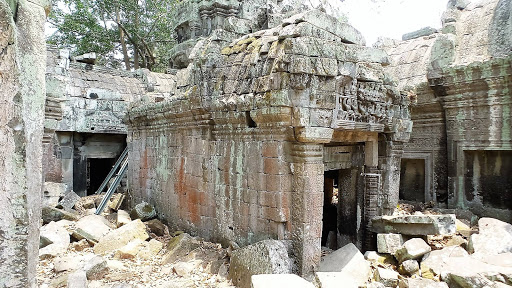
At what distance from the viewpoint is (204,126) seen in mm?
5887

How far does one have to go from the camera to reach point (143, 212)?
722 cm

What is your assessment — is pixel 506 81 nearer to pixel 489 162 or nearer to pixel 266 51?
pixel 489 162

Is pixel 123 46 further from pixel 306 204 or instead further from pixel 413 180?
pixel 306 204

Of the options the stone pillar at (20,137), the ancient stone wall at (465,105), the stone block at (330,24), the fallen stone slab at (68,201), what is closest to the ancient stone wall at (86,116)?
the fallen stone slab at (68,201)

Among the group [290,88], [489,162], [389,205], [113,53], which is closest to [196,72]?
[290,88]

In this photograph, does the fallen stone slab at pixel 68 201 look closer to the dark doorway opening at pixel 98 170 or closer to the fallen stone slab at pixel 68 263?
the fallen stone slab at pixel 68 263

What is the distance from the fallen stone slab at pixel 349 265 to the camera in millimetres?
4770

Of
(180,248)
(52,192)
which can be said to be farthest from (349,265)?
(52,192)

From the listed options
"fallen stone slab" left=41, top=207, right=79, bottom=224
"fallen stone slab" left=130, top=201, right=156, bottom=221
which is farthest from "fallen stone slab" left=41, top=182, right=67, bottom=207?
"fallen stone slab" left=130, top=201, right=156, bottom=221

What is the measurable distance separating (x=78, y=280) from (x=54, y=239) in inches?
73.6

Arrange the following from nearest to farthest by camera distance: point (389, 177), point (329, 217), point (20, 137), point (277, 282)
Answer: point (20, 137) < point (277, 282) < point (389, 177) < point (329, 217)

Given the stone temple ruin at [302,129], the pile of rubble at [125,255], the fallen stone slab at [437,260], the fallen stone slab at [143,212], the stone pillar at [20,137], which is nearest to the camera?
the stone pillar at [20,137]

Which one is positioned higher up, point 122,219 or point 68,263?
point 122,219

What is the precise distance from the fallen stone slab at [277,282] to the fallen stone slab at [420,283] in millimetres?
1402
